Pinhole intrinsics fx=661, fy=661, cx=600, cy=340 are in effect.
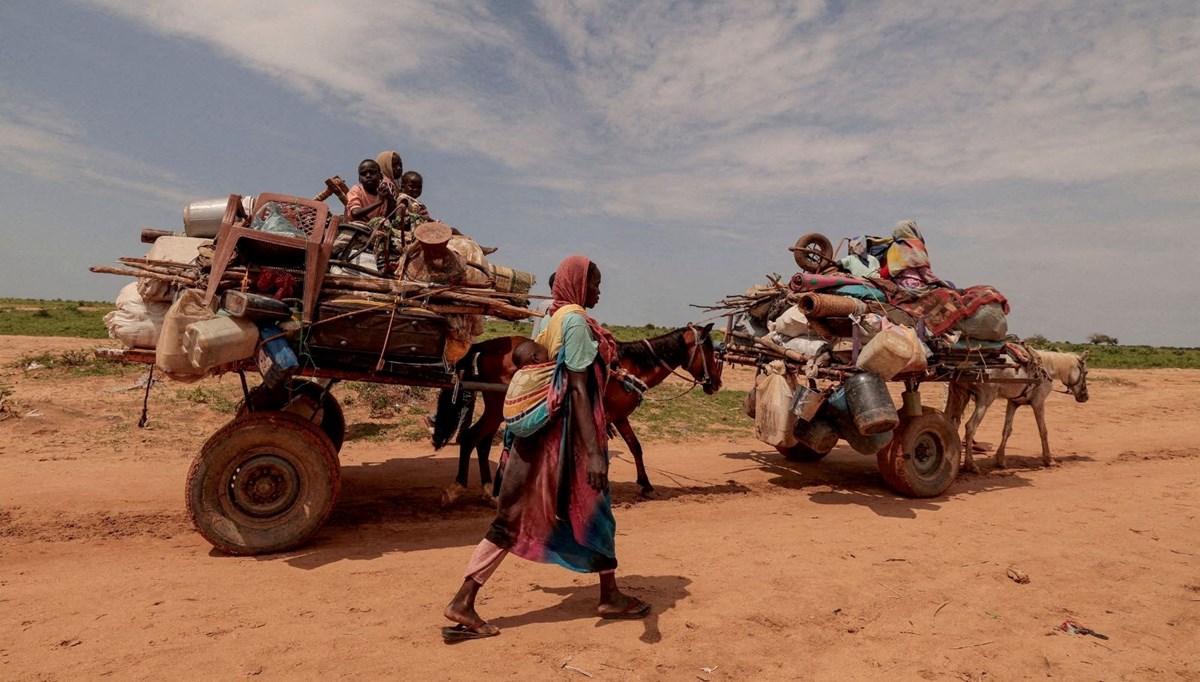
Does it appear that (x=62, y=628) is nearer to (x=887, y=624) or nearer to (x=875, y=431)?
(x=887, y=624)

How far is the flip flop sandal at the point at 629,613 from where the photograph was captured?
4109 millimetres

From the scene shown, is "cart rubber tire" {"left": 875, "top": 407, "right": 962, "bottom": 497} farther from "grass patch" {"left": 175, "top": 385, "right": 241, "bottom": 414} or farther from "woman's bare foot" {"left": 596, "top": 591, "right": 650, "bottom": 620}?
"grass patch" {"left": 175, "top": 385, "right": 241, "bottom": 414}

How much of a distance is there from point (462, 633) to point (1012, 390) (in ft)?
33.5

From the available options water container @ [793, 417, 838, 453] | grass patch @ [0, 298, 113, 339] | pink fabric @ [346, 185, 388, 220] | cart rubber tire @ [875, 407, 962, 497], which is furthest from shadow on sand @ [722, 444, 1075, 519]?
grass patch @ [0, 298, 113, 339]

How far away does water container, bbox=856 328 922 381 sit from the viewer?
706 centimetres

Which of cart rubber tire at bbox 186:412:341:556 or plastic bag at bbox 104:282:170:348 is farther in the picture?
plastic bag at bbox 104:282:170:348

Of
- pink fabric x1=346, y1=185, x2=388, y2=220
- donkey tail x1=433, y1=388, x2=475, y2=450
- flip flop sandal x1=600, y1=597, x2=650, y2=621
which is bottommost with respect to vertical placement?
flip flop sandal x1=600, y1=597, x2=650, y2=621

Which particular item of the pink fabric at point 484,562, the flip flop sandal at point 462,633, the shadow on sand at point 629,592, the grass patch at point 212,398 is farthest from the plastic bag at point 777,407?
the grass patch at point 212,398

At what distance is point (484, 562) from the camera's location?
384cm

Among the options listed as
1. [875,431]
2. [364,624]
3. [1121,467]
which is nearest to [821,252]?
[875,431]

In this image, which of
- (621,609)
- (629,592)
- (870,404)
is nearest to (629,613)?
(621,609)

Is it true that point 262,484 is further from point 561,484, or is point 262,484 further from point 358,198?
point 358,198

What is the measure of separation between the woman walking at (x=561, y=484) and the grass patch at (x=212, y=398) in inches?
331

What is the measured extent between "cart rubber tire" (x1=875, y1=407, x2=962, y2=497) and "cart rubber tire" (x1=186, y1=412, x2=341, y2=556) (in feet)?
20.1
